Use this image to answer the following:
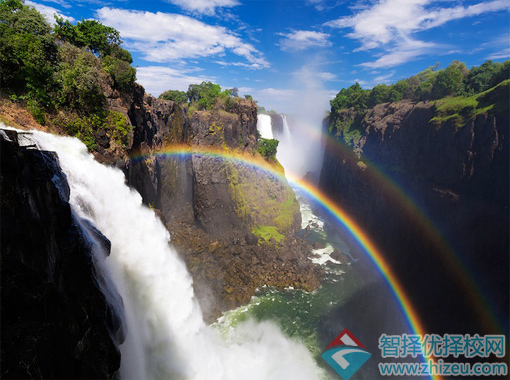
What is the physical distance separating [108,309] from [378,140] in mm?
37992

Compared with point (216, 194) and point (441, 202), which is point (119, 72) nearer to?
point (216, 194)

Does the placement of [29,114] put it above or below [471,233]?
above

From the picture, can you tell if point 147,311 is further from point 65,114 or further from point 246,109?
point 246,109

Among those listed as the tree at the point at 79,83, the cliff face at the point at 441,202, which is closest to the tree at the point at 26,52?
the tree at the point at 79,83

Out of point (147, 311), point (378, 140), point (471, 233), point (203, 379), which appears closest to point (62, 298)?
point (147, 311)

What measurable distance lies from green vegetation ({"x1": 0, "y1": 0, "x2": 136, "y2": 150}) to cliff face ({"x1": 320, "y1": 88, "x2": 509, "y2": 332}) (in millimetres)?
27448

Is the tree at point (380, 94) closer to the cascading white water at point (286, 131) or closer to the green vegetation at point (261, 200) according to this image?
the green vegetation at point (261, 200)

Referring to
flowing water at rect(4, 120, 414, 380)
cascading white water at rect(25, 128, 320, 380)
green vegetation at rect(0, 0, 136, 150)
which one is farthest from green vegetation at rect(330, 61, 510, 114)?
green vegetation at rect(0, 0, 136, 150)

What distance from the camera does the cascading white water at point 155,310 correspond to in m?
11.6

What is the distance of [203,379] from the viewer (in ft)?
47.4

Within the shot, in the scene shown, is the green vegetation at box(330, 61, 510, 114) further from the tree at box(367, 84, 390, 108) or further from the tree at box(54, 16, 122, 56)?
the tree at box(54, 16, 122, 56)

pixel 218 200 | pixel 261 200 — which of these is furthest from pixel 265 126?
pixel 218 200

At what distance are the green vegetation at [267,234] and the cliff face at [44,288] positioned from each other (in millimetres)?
25250

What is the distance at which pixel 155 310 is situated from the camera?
14.0m
